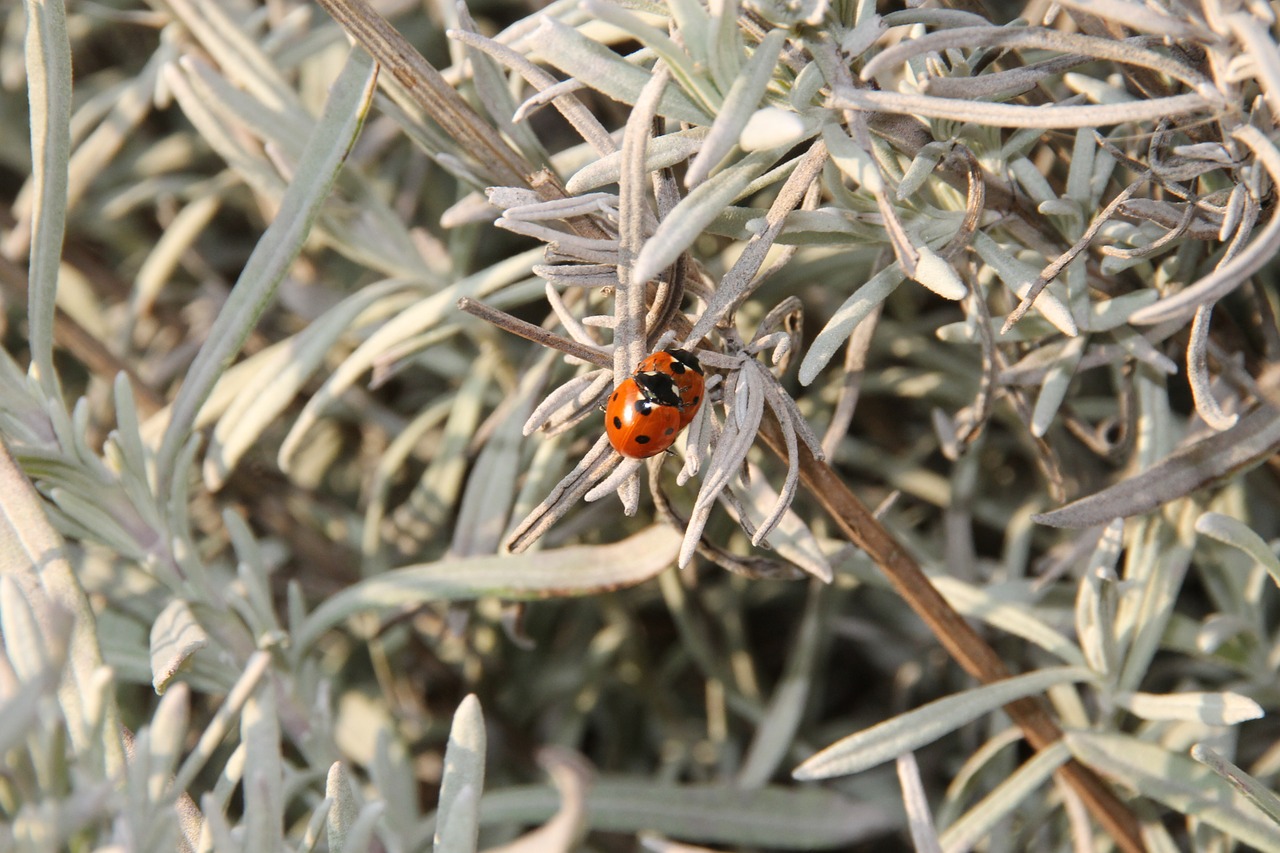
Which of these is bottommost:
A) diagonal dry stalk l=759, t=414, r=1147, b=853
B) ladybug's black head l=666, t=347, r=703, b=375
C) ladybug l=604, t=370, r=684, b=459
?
diagonal dry stalk l=759, t=414, r=1147, b=853

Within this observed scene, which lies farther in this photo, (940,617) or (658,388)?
(940,617)

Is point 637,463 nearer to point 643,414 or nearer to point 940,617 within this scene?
point 643,414

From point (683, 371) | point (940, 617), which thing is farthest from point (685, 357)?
point (940, 617)

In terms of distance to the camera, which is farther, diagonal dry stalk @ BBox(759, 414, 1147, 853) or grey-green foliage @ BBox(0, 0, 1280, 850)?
diagonal dry stalk @ BBox(759, 414, 1147, 853)

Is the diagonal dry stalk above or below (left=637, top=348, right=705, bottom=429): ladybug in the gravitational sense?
below

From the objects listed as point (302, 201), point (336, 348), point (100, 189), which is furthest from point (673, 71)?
point (100, 189)
